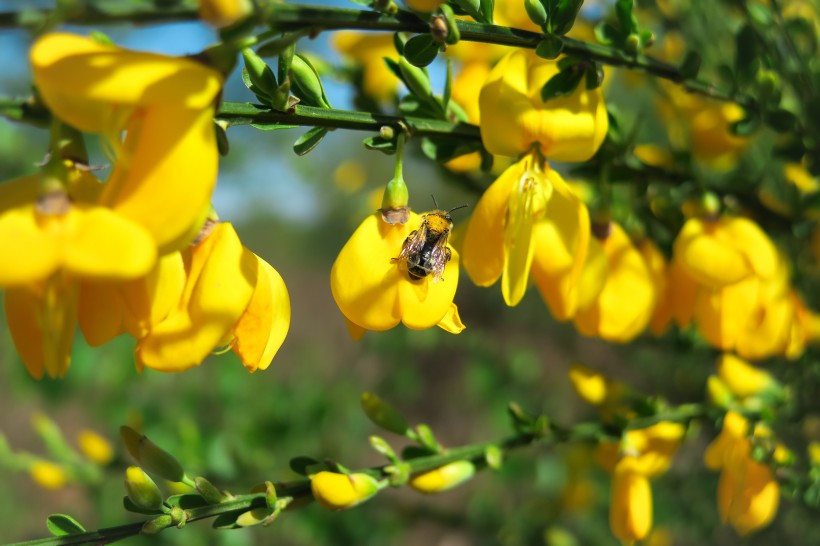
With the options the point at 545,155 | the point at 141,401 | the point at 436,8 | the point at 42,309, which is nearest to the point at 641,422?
the point at 545,155

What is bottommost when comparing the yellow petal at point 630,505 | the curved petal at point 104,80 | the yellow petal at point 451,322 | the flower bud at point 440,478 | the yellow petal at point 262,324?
the yellow petal at point 630,505

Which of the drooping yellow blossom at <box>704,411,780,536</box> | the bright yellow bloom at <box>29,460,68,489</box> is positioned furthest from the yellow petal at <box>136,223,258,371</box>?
the bright yellow bloom at <box>29,460,68,489</box>

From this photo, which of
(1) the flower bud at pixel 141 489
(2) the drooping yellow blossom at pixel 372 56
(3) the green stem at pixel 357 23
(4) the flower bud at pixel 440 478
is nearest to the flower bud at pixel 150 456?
(1) the flower bud at pixel 141 489

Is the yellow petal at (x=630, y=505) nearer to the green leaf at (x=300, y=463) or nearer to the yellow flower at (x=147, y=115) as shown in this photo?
the green leaf at (x=300, y=463)

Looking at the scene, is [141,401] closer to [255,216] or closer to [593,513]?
[593,513]

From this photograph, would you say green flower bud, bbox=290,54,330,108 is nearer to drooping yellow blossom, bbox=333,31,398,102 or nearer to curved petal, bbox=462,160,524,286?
curved petal, bbox=462,160,524,286

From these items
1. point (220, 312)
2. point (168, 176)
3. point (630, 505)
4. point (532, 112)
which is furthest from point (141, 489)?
point (630, 505)

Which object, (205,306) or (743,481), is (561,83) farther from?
(743,481)
